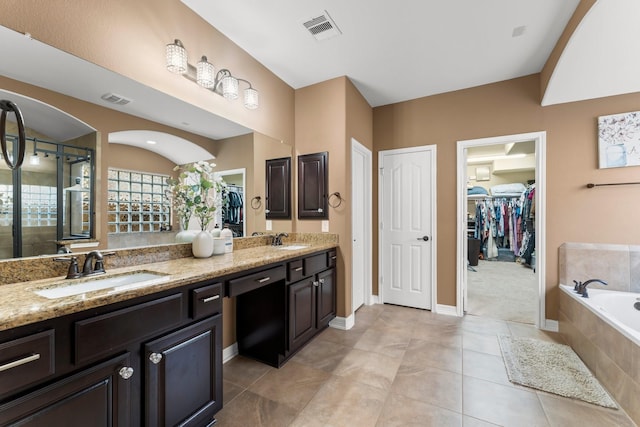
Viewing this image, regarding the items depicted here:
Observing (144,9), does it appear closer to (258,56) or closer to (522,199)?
(258,56)

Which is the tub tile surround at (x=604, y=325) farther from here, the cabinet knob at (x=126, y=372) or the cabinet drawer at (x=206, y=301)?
the cabinet knob at (x=126, y=372)

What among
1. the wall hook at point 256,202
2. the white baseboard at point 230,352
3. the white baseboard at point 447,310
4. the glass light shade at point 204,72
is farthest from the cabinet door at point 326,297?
the glass light shade at point 204,72

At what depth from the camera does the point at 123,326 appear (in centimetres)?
107

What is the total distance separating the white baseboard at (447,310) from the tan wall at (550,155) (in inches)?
2.3

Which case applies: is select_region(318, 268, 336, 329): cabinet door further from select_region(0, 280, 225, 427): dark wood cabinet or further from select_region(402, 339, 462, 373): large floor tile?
select_region(0, 280, 225, 427): dark wood cabinet

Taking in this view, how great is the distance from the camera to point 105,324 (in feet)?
3.34

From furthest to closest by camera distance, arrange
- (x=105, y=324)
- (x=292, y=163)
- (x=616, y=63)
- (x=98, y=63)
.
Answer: (x=292, y=163), (x=616, y=63), (x=98, y=63), (x=105, y=324)

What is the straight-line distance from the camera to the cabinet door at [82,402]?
32.8 inches

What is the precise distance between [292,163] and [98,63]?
189 centimetres

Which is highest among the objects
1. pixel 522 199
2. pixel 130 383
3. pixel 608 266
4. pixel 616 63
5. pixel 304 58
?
pixel 304 58

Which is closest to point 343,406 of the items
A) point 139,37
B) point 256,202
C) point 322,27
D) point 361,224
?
→ point 256,202

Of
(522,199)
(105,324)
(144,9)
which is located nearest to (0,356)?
(105,324)

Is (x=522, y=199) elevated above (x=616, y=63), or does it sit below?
below

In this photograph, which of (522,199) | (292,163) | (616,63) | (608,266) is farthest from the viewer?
(522,199)
